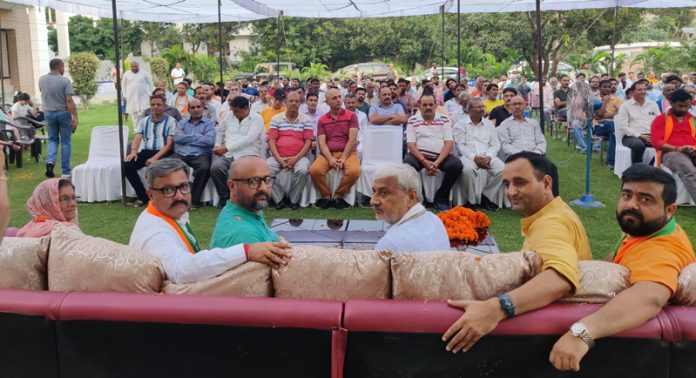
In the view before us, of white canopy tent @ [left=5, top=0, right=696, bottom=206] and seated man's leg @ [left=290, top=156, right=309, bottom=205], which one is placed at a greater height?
white canopy tent @ [left=5, top=0, right=696, bottom=206]

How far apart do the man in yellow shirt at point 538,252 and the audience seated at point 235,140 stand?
17.4 ft

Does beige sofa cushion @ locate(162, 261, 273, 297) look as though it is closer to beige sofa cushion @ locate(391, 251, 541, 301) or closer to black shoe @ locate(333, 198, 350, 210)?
beige sofa cushion @ locate(391, 251, 541, 301)

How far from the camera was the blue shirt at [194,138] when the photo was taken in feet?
26.3

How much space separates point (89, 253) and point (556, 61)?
95.1 ft

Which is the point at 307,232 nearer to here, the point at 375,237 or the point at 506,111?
the point at 375,237

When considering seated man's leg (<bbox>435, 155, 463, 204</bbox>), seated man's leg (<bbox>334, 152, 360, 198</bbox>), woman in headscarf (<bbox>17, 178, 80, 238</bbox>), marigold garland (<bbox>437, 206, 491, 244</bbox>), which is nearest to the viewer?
woman in headscarf (<bbox>17, 178, 80, 238</bbox>)

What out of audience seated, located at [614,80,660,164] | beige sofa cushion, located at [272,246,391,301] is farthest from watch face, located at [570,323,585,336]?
audience seated, located at [614,80,660,164]

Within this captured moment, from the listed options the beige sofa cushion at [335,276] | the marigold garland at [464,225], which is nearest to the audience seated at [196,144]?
the marigold garland at [464,225]

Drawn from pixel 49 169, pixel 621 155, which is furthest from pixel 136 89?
pixel 621 155

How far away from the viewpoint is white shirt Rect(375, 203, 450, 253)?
120 inches


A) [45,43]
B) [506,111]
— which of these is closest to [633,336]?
[506,111]

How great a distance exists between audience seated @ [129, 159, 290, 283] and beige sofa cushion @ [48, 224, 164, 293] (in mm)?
123

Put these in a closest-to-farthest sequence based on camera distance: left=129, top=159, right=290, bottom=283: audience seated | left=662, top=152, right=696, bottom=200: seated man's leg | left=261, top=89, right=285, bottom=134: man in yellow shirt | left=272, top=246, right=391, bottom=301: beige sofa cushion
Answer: left=272, top=246, right=391, bottom=301: beige sofa cushion < left=129, top=159, right=290, bottom=283: audience seated < left=662, top=152, right=696, bottom=200: seated man's leg < left=261, top=89, right=285, bottom=134: man in yellow shirt

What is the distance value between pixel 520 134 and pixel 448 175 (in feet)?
3.59
